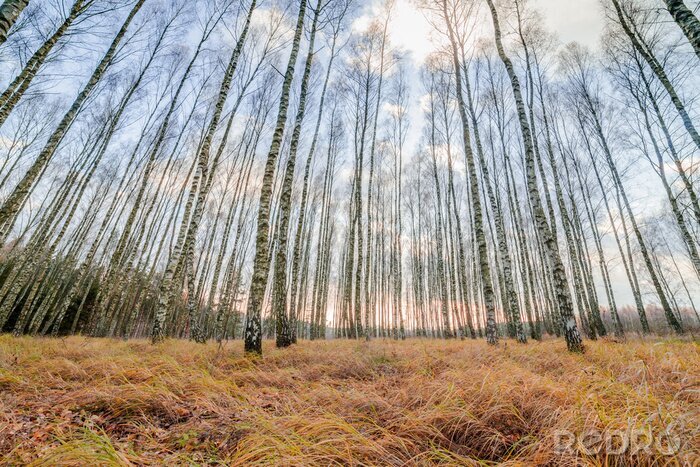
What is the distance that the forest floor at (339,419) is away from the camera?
1535mm

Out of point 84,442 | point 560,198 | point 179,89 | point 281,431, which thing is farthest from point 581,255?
point 179,89

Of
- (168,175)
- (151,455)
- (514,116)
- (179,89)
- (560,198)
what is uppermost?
(514,116)

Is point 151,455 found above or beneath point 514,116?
beneath

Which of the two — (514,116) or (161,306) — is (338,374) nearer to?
(161,306)

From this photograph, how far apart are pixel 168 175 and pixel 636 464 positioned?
2062 centimetres

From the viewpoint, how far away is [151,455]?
5.84ft

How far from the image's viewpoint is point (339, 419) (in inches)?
83.4

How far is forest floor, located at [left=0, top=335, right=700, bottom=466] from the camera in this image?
60.4 inches

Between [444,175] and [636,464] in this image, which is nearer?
[636,464]

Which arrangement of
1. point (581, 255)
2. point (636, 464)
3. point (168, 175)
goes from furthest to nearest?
point (168, 175) → point (581, 255) → point (636, 464)

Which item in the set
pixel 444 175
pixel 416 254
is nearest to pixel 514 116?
pixel 444 175

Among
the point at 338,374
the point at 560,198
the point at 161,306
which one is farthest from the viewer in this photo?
the point at 560,198

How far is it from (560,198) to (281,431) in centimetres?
1464

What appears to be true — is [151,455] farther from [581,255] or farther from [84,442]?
Result: [581,255]
